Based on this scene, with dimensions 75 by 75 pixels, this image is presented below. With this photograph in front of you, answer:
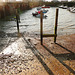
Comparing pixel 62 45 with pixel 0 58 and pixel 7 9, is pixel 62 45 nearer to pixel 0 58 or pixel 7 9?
pixel 0 58

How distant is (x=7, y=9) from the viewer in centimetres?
2611

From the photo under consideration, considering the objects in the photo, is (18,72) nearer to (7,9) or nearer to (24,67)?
(24,67)

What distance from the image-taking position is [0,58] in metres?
5.66

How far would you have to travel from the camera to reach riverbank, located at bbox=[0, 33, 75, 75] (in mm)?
4617

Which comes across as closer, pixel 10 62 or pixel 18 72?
pixel 18 72

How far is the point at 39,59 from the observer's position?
5496 millimetres

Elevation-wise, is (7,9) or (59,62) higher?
(7,9)

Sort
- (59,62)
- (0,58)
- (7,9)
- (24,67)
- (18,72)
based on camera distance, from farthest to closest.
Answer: (7,9) < (0,58) < (59,62) < (24,67) < (18,72)

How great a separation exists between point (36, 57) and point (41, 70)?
1.18 meters

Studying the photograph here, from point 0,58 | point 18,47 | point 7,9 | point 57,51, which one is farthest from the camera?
point 7,9

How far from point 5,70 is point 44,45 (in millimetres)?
3578

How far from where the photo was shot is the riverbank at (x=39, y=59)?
4.62m

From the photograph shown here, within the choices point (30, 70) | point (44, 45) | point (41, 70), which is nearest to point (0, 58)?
point (30, 70)

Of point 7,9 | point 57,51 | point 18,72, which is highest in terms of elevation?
point 7,9
